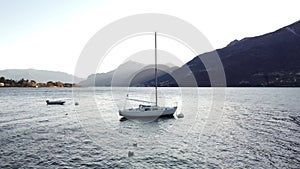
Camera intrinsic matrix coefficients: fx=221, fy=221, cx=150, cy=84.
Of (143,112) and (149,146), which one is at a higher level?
(143,112)

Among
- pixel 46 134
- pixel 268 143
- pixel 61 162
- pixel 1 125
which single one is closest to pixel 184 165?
pixel 61 162

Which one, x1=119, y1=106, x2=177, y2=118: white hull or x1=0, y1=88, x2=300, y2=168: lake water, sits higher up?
x1=119, y1=106, x2=177, y2=118: white hull

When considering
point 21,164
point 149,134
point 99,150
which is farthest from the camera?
point 149,134

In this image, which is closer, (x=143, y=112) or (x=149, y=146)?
(x=149, y=146)

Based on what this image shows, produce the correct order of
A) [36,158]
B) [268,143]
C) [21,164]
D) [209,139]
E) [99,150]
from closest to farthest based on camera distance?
[21,164] < [36,158] < [99,150] < [268,143] < [209,139]

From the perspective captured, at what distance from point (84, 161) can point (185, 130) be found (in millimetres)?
24037

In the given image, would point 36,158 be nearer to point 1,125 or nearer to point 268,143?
point 1,125

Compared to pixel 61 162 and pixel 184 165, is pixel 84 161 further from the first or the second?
pixel 184 165

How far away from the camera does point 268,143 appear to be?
34.5 meters

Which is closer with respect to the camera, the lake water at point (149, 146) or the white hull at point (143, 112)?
the lake water at point (149, 146)

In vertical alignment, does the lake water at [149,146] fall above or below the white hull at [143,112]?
below

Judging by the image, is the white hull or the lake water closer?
the lake water

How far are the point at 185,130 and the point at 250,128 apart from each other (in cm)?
1427

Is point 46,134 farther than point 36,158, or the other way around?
point 46,134
